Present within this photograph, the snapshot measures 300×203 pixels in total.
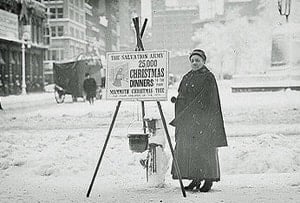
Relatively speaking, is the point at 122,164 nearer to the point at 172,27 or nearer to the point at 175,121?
the point at 175,121

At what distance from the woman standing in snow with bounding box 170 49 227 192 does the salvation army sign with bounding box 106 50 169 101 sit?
0.21m

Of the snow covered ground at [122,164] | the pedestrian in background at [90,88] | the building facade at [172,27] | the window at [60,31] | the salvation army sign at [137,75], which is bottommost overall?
the snow covered ground at [122,164]

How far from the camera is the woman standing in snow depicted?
13.6 feet

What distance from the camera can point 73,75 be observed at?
1702cm

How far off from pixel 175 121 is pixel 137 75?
521 mm

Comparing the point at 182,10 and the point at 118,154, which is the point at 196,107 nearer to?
the point at 118,154

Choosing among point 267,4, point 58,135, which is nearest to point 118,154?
point 58,135

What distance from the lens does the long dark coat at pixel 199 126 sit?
13.6 ft

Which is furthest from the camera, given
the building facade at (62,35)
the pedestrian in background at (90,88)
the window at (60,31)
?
the window at (60,31)

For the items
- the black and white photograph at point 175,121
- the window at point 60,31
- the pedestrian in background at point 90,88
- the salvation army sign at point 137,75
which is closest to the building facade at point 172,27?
the black and white photograph at point 175,121

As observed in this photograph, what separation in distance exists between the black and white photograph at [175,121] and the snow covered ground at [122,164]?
16 mm

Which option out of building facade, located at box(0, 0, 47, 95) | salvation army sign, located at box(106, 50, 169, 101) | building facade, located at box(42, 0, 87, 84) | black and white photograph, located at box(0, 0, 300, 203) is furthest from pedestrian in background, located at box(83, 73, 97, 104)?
salvation army sign, located at box(106, 50, 169, 101)

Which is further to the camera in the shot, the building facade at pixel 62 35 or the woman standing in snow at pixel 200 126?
the building facade at pixel 62 35

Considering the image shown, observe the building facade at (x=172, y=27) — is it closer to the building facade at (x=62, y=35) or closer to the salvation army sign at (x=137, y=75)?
the building facade at (x=62, y=35)
